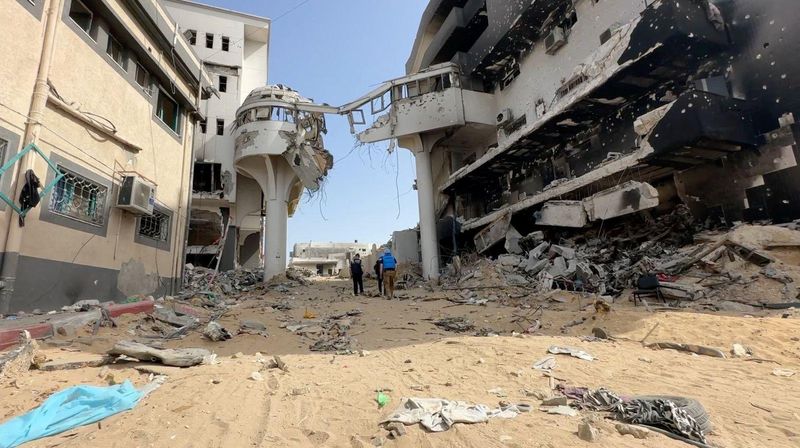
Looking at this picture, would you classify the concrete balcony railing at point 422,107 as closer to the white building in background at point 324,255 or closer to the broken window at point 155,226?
the broken window at point 155,226

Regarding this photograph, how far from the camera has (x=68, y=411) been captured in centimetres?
281

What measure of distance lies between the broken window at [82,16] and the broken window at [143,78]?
1.63m

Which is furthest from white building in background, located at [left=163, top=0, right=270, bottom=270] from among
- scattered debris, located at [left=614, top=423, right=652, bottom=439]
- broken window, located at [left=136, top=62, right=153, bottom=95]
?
scattered debris, located at [left=614, top=423, right=652, bottom=439]

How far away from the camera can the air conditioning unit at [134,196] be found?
29.0 feet

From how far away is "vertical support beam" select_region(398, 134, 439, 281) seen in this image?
19641 mm

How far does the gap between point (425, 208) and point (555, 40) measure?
391 inches

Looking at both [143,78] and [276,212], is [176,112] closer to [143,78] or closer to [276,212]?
[143,78]

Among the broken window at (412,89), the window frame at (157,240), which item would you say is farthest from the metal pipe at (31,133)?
the broken window at (412,89)

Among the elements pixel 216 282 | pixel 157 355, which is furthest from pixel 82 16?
pixel 216 282

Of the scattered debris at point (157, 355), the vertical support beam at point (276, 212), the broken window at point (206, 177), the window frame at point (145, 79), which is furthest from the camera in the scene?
the broken window at point (206, 177)

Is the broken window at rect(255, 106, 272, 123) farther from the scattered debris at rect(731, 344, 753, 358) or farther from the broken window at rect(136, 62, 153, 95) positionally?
the scattered debris at rect(731, 344, 753, 358)

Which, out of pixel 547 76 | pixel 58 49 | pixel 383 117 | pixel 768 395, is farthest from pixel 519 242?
pixel 58 49

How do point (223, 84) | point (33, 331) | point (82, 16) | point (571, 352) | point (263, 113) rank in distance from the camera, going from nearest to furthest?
point (571, 352)
point (33, 331)
point (82, 16)
point (263, 113)
point (223, 84)

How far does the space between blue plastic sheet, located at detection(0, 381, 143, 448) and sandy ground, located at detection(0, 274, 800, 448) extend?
100 mm
